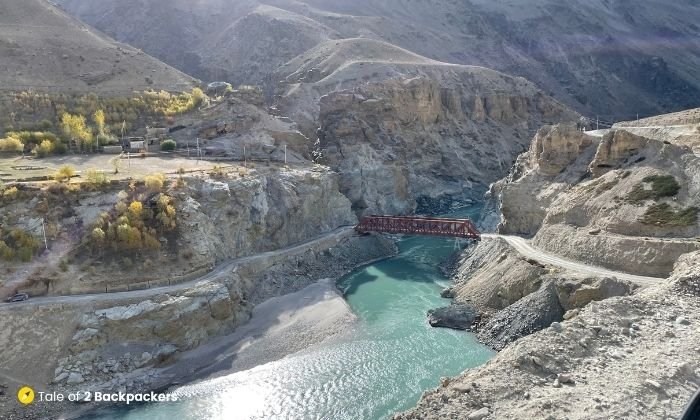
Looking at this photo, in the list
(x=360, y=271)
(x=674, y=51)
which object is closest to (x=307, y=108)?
(x=360, y=271)

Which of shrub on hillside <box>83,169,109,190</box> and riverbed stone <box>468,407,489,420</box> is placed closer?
riverbed stone <box>468,407,489,420</box>

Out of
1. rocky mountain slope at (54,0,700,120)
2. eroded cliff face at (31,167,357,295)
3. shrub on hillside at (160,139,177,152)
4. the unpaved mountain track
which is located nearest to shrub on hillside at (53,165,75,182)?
eroded cliff face at (31,167,357,295)

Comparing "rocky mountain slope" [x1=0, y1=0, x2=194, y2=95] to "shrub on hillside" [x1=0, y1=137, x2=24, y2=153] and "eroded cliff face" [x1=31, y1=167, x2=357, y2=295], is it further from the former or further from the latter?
"eroded cliff face" [x1=31, y1=167, x2=357, y2=295]

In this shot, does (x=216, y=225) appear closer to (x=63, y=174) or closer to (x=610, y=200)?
(x=63, y=174)

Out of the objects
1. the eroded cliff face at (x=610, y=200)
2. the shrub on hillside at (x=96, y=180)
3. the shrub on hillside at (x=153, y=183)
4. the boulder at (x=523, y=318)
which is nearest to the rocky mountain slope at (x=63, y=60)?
the shrub on hillside at (x=96, y=180)

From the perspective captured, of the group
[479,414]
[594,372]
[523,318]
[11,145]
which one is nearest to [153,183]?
[11,145]
